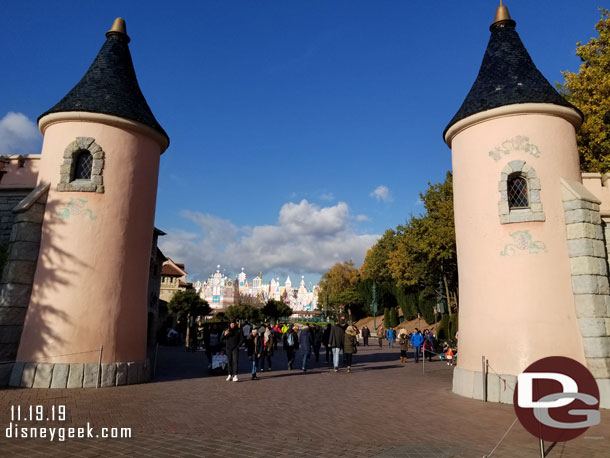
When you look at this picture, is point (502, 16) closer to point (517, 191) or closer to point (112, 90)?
point (517, 191)

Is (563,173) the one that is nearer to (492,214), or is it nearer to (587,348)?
(492,214)

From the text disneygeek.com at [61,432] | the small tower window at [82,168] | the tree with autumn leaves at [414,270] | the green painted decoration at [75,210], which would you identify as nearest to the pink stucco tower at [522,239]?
the text disneygeek.com at [61,432]

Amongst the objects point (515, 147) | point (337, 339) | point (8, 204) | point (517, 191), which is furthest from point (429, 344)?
point (8, 204)

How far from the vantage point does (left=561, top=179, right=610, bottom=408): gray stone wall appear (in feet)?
31.3

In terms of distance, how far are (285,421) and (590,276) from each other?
7.71m

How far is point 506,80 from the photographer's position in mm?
11516

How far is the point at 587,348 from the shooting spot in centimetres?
970

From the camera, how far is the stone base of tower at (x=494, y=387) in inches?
365

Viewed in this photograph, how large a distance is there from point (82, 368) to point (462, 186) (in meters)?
10.8

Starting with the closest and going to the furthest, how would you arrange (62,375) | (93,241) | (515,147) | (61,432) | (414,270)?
(61,432)
(62,375)
(515,147)
(93,241)
(414,270)

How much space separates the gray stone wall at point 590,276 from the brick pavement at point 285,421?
1.73 meters

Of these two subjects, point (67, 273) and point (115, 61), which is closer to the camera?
point (67, 273)

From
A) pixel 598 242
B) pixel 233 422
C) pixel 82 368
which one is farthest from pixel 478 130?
pixel 82 368

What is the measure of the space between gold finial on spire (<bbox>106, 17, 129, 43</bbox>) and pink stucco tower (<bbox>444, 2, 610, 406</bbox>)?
10.9m
